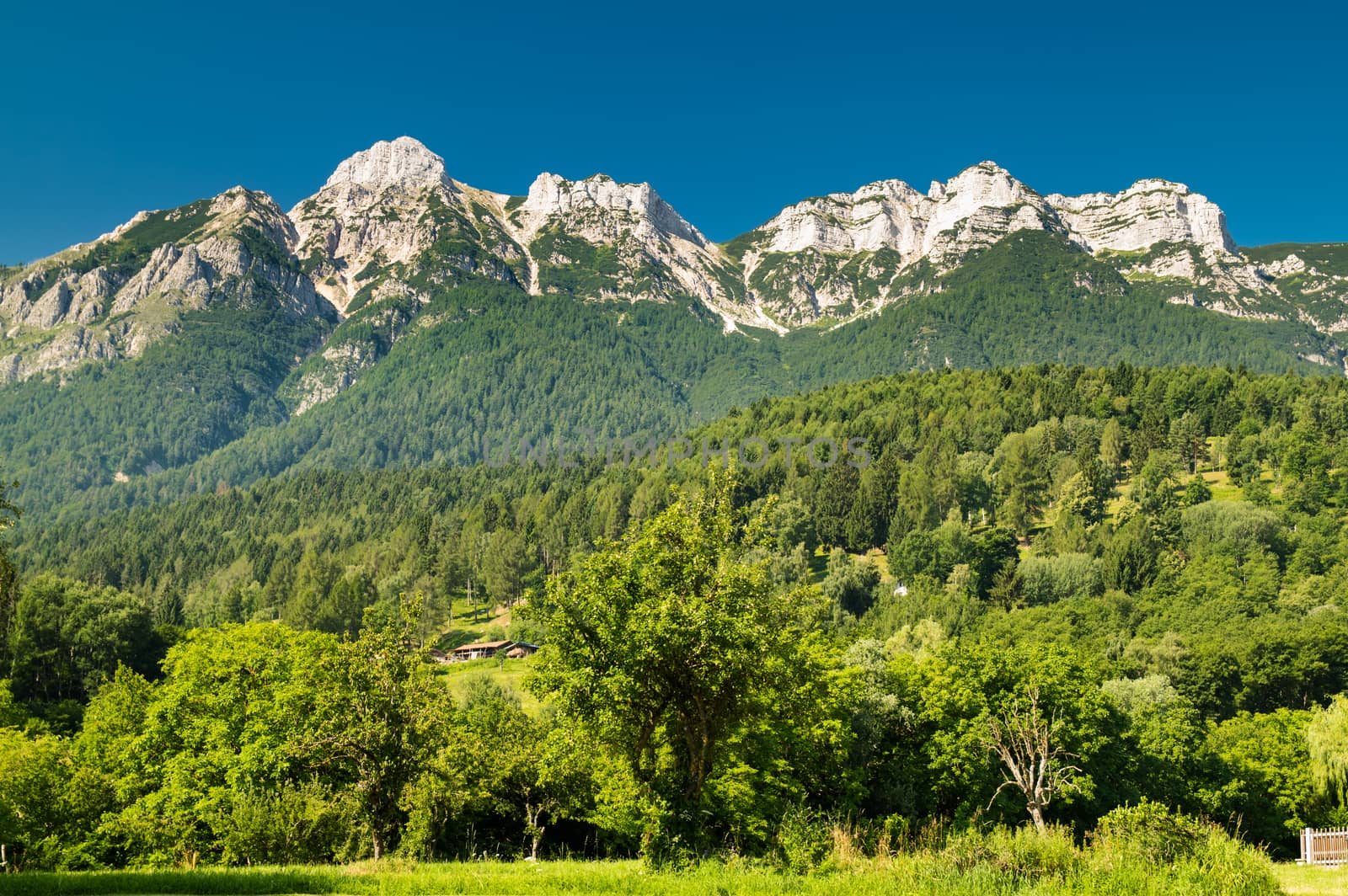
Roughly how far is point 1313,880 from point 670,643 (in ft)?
65.0

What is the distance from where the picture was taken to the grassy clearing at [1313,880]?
2139cm

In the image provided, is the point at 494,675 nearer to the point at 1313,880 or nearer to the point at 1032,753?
the point at 1032,753

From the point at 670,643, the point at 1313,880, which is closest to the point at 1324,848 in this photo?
the point at 1313,880

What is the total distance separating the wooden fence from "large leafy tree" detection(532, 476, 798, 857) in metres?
23.2

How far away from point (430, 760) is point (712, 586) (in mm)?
13489

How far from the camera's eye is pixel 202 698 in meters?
41.5

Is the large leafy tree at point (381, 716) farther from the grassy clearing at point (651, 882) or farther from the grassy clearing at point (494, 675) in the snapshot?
the grassy clearing at point (494, 675)

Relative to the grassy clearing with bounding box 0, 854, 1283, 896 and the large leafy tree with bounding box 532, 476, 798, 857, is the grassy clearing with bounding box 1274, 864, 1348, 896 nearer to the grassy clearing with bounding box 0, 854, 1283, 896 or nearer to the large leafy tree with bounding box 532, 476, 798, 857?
the grassy clearing with bounding box 0, 854, 1283, 896

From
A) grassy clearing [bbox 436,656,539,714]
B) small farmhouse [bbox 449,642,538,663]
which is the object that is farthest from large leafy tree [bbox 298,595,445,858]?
small farmhouse [bbox 449,642,538,663]

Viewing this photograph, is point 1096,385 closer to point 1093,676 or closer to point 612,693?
point 1093,676

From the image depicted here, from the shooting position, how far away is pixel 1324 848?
3397 centimetres

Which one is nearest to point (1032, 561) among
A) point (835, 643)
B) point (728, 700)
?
point (835, 643)

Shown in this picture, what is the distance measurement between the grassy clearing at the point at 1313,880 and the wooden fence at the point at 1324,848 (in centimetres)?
330

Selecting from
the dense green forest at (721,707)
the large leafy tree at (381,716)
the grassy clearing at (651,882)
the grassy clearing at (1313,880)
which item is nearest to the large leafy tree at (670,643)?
the dense green forest at (721,707)
